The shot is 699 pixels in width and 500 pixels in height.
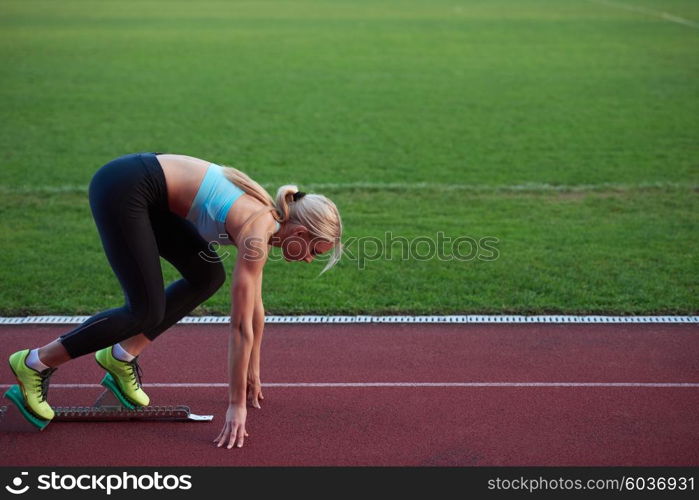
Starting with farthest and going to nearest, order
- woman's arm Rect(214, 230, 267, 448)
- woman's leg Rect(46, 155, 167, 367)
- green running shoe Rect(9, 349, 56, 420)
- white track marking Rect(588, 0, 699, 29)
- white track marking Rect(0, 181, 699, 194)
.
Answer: white track marking Rect(588, 0, 699, 29) < white track marking Rect(0, 181, 699, 194) < green running shoe Rect(9, 349, 56, 420) < woman's leg Rect(46, 155, 167, 367) < woman's arm Rect(214, 230, 267, 448)

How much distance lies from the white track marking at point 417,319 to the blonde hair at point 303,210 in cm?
229

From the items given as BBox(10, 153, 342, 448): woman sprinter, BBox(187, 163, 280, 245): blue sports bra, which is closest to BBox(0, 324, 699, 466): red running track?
BBox(10, 153, 342, 448): woman sprinter

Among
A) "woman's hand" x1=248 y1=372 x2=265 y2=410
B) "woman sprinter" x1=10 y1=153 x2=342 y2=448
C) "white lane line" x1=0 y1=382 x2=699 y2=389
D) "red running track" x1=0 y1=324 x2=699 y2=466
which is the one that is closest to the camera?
"woman sprinter" x1=10 y1=153 x2=342 y2=448

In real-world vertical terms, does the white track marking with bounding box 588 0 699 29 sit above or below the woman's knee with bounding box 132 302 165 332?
below

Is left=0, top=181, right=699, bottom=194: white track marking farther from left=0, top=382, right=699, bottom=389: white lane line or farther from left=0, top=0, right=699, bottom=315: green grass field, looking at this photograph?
left=0, top=382, right=699, bottom=389: white lane line

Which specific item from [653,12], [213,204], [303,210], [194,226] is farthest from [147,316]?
[653,12]

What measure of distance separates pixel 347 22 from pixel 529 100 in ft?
43.5

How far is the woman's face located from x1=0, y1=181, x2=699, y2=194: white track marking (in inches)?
255

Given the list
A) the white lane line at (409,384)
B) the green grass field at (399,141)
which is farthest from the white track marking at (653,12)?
the white lane line at (409,384)

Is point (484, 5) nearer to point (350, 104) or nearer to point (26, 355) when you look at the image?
point (350, 104)

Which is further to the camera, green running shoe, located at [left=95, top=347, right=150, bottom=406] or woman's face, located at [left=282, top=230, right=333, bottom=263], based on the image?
green running shoe, located at [left=95, top=347, right=150, bottom=406]

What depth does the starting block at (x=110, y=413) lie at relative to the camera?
16.7 feet

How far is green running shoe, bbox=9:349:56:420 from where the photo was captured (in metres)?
4.96

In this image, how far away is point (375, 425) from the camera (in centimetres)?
518
